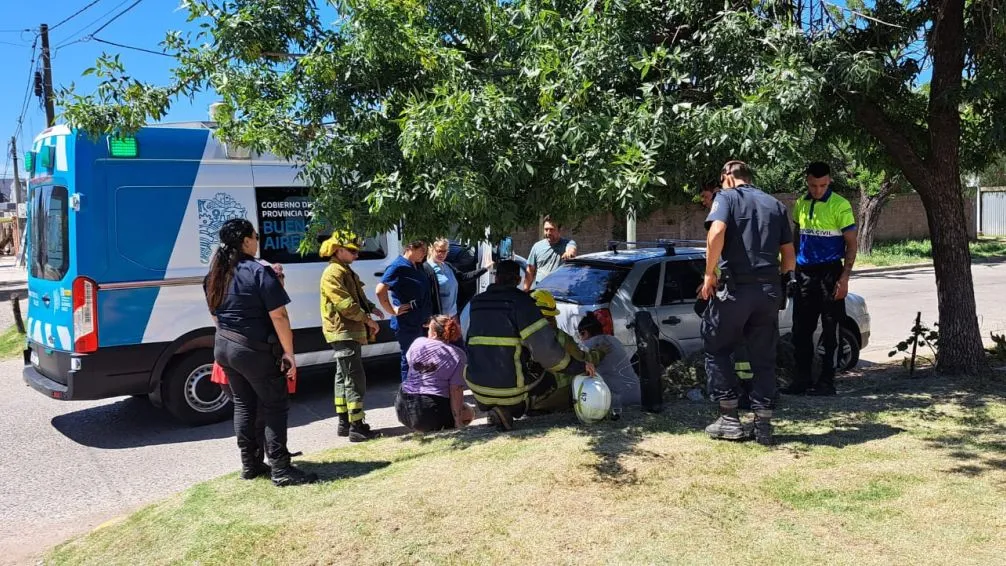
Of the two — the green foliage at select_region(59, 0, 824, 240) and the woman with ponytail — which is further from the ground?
the green foliage at select_region(59, 0, 824, 240)

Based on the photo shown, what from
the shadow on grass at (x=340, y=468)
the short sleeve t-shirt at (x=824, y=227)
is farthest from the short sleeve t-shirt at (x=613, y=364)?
the short sleeve t-shirt at (x=824, y=227)

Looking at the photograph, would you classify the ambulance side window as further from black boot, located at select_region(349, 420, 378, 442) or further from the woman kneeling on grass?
black boot, located at select_region(349, 420, 378, 442)

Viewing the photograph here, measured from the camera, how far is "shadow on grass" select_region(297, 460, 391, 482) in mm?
4875

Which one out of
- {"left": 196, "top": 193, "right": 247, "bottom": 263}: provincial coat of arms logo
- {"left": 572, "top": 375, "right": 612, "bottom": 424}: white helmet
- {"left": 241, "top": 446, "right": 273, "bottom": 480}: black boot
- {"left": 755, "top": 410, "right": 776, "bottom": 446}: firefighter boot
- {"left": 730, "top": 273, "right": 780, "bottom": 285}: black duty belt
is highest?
{"left": 196, "top": 193, "right": 247, "bottom": 263}: provincial coat of arms logo

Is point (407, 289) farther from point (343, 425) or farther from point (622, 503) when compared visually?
point (622, 503)

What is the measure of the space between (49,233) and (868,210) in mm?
21922

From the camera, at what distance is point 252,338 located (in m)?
4.56

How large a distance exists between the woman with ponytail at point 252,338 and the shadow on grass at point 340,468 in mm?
144

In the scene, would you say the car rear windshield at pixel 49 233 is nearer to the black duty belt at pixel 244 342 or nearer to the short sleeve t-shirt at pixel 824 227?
the black duty belt at pixel 244 342

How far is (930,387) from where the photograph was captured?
6293 mm

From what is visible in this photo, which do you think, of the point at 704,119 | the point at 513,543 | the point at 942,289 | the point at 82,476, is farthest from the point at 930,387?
the point at 82,476

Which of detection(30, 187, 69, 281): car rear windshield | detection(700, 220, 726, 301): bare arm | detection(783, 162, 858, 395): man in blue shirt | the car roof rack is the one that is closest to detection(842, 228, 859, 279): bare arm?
detection(783, 162, 858, 395): man in blue shirt

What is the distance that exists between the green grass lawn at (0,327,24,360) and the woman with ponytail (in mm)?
8009

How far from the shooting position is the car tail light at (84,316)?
639cm
